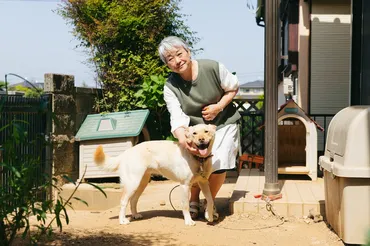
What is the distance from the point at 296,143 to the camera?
25.0ft

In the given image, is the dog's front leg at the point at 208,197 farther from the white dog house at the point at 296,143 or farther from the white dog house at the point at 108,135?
the white dog house at the point at 108,135

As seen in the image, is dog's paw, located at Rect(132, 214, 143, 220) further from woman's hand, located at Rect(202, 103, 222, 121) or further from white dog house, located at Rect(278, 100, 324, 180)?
white dog house, located at Rect(278, 100, 324, 180)

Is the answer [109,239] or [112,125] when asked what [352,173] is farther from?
[112,125]

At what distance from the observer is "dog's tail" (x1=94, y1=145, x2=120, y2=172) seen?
4.46m

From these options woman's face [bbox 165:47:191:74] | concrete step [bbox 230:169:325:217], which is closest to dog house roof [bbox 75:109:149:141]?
concrete step [bbox 230:169:325:217]

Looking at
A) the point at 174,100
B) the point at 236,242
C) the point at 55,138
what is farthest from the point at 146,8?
the point at 236,242

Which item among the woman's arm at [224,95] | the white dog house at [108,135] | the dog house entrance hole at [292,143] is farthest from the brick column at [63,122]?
the dog house entrance hole at [292,143]

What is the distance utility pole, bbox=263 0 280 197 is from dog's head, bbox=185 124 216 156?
3.37 ft

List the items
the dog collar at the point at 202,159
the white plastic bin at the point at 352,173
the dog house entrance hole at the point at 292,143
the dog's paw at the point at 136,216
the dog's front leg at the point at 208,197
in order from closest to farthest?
the white plastic bin at the point at 352,173 < the dog collar at the point at 202,159 < the dog's front leg at the point at 208,197 < the dog's paw at the point at 136,216 < the dog house entrance hole at the point at 292,143

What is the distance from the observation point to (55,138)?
6.84m

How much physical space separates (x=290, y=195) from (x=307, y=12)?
5.17m

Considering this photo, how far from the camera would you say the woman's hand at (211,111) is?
4.51 metres

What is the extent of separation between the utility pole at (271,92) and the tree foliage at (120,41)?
10.4 feet

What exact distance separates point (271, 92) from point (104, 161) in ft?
6.04
